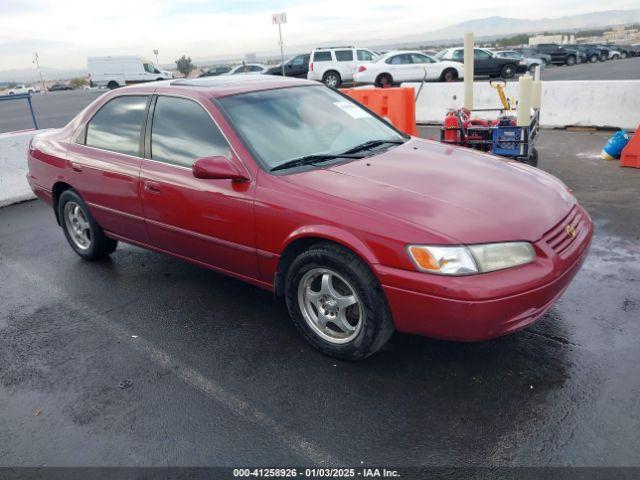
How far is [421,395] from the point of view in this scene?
9.46 ft

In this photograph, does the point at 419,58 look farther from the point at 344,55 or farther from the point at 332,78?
the point at 332,78

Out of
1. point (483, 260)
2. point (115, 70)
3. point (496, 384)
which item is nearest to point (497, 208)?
point (483, 260)

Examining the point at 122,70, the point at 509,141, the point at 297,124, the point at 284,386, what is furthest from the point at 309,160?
the point at 122,70

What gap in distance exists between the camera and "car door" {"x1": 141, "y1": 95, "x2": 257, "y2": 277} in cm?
347

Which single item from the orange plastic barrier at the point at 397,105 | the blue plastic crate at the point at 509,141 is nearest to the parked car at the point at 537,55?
the orange plastic barrier at the point at 397,105

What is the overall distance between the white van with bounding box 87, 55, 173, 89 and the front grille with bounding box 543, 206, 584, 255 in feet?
118

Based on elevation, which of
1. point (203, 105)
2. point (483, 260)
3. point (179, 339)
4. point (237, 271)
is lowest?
point (179, 339)

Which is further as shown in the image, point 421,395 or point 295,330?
point 295,330

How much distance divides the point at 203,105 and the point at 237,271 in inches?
46.5

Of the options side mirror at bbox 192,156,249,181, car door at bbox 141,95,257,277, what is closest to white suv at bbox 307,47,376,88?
car door at bbox 141,95,257,277

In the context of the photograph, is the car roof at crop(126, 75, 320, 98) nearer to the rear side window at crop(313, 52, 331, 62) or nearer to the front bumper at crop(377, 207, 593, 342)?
the front bumper at crop(377, 207, 593, 342)

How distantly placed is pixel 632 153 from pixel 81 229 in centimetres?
716

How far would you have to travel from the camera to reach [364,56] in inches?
1038

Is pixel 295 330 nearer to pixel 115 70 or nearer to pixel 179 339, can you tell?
pixel 179 339
